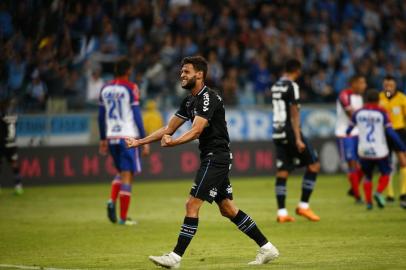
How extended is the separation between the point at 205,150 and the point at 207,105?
23.5 inches

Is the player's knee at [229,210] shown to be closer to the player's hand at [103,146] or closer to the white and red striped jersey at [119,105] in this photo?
the white and red striped jersey at [119,105]

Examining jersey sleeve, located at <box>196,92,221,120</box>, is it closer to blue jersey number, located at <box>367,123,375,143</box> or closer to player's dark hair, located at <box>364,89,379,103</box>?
player's dark hair, located at <box>364,89,379,103</box>

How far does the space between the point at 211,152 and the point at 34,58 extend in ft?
42.2

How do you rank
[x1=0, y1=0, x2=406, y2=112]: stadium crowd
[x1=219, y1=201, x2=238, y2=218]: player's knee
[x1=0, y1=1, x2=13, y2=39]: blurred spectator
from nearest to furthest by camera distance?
1. [x1=219, y1=201, x2=238, y2=218]: player's knee
2. [x1=0, y1=1, x2=13, y2=39]: blurred spectator
3. [x1=0, y1=0, x2=406, y2=112]: stadium crowd

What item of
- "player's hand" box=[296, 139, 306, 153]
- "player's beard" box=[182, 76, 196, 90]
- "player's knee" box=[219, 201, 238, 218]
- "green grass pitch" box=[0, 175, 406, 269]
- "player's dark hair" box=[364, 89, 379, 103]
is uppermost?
"player's beard" box=[182, 76, 196, 90]

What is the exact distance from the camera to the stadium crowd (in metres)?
24.0

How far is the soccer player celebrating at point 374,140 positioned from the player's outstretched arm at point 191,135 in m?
7.59

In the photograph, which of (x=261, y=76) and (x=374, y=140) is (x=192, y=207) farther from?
(x=261, y=76)

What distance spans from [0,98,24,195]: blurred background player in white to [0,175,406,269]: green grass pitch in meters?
0.81

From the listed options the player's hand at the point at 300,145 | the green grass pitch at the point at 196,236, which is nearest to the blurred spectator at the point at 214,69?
the green grass pitch at the point at 196,236

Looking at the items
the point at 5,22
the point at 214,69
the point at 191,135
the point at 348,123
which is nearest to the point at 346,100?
the point at 348,123

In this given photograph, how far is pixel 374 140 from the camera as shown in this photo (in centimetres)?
1716

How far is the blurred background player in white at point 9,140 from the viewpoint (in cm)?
2256

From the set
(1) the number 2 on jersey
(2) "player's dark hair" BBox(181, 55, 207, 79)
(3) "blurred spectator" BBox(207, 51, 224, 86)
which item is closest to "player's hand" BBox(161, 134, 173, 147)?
(2) "player's dark hair" BBox(181, 55, 207, 79)
